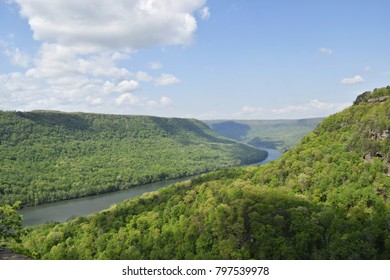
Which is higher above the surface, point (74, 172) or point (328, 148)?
point (328, 148)

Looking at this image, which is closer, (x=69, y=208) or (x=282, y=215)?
(x=282, y=215)

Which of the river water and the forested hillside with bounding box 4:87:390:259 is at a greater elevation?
the forested hillside with bounding box 4:87:390:259

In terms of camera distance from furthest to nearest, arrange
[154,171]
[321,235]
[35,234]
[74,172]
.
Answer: [154,171]
[74,172]
[35,234]
[321,235]

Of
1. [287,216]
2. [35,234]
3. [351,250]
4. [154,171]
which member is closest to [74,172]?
[154,171]

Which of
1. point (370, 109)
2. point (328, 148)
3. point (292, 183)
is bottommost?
point (292, 183)

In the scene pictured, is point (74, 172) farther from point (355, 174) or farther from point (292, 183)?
point (355, 174)

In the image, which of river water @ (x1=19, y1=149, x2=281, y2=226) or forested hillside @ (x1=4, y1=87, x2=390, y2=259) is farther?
river water @ (x1=19, y1=149, x2=281, y2=226)

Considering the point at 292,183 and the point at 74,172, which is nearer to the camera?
the point at 292,183

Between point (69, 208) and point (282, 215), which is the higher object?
point (282, 215)
